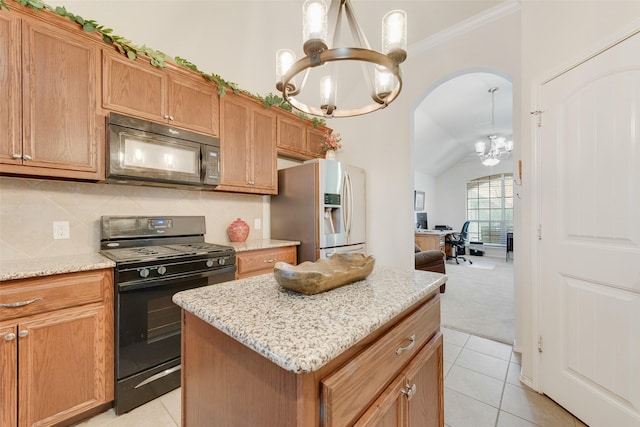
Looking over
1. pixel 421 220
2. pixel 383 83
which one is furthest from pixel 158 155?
pixel 421 220

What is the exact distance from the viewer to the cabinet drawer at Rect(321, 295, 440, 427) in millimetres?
623

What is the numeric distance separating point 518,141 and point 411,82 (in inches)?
53.9

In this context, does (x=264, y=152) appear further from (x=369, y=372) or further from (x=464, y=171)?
(x=464, y=171)

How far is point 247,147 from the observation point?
2672 millimetres

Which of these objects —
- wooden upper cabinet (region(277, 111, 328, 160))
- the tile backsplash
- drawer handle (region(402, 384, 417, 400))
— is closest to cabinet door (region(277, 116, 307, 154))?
wooden upper cabinet (region(277, 111, 328, 160))

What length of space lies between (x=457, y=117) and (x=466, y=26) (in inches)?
124

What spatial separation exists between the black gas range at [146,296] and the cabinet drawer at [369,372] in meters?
1.56

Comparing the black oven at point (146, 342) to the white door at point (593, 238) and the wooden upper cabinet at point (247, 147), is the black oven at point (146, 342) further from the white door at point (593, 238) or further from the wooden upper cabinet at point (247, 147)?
the white door at point (593, 238)

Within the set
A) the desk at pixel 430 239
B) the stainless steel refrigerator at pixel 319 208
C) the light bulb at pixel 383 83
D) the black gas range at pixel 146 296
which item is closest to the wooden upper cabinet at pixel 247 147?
the stainless steel refrigerator at pixel 319 208

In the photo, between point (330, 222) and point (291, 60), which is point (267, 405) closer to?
point (291, 60)

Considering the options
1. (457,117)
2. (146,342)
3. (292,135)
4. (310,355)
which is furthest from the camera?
(457,117)

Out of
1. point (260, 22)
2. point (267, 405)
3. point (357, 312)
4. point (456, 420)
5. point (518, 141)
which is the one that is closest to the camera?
point (267, 405)

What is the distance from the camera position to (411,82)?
309 centimetres

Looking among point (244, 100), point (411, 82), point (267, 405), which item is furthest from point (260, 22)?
point (267, 405)
